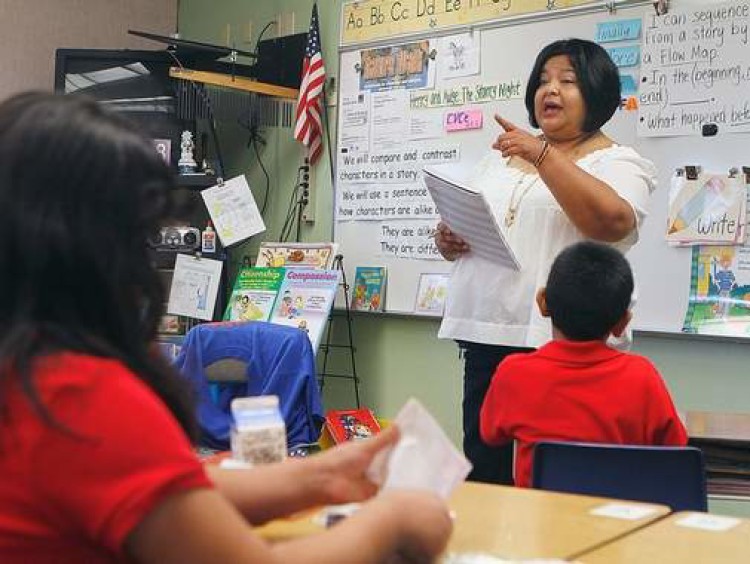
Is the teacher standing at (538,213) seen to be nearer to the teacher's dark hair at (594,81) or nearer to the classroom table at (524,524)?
the teacher's dark hair at (594,81)

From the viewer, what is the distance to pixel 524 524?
1224 millimetres

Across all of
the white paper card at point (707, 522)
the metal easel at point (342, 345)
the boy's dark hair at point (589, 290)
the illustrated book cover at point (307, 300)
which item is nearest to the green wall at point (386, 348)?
the metal easel at point (342, 345)

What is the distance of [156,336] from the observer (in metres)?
0.95

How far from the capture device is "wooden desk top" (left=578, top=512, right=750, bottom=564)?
1.11 m

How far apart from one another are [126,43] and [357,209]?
182 cm

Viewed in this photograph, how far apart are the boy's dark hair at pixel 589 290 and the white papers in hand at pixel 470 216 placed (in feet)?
0.53

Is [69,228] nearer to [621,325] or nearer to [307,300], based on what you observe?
[621,325]

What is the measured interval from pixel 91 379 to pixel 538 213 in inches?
61.3

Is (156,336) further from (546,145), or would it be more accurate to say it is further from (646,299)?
(646,299)

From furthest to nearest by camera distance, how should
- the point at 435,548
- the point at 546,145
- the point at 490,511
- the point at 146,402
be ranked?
the point at 546,145, the point at 490,511, the point at 435,548, the point at 146,402

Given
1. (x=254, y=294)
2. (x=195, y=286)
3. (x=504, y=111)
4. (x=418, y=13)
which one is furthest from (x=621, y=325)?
(x=195, y=286)

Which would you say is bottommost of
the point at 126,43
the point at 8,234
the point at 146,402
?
the point at 146,402

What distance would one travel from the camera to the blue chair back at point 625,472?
1.55 m

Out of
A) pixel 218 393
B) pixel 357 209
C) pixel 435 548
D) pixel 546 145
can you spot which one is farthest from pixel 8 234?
pixel 357 209
